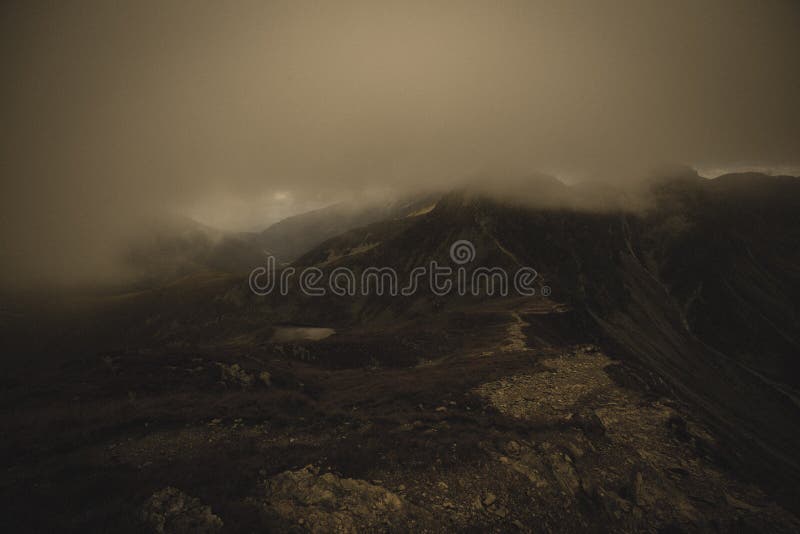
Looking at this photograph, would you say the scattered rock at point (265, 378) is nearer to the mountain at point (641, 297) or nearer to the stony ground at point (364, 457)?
the stony ground at point (364, 457)

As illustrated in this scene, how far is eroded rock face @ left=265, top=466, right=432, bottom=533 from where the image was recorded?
10633 millimetres

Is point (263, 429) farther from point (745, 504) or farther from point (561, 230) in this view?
point (561, 230)

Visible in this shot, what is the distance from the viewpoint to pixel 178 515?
403 inches

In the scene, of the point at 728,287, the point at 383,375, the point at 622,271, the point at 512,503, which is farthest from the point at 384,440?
the point at 728,287

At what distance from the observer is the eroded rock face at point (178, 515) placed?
983cm

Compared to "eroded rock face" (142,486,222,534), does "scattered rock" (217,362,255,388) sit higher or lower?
lower

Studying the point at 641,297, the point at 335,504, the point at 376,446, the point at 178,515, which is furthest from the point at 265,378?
the point at 641,297

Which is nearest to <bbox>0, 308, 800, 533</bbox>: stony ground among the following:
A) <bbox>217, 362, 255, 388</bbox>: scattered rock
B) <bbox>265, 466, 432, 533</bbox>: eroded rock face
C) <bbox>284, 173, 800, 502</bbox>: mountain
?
<bbox>265, 466, 432, 533</bbox>: eroded rock face

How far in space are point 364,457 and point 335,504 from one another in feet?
8.82

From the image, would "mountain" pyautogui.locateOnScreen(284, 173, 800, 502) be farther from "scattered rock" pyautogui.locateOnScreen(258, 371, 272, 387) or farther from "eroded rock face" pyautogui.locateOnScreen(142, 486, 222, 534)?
"eroded rock face" pyautogui.locateOnScreen(142, 486, 222, 534)

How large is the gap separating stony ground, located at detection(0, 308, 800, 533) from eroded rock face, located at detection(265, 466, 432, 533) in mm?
44

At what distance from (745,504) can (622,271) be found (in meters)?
170

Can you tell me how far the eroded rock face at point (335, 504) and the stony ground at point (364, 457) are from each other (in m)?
0.04

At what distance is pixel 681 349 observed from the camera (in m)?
110
